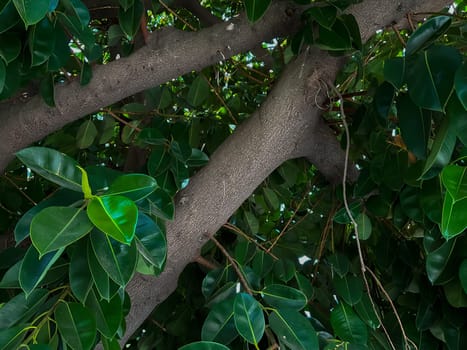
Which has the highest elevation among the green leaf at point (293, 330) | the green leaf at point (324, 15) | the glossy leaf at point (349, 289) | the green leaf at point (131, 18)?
the green leaf at point (324, 15)

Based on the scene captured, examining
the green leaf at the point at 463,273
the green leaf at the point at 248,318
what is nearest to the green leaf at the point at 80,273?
the green leaf at the point at 248,318

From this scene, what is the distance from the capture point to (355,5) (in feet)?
3.33

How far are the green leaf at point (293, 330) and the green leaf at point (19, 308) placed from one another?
34cm

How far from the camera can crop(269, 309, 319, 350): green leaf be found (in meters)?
0.80

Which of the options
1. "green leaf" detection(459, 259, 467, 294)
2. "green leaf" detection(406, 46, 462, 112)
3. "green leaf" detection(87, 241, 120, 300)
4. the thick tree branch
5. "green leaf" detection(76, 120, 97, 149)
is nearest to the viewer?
"green leaf" detection(87, 241, 120, 300)

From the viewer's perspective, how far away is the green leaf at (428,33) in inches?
31.1

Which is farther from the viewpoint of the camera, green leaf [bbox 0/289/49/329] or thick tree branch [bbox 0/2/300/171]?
thick tree branch [bbox 0/2/300/171]

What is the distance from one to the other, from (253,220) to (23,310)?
2.15 feet

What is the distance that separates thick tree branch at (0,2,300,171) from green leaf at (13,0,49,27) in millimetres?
358

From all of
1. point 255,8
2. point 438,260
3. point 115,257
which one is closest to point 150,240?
point 115,257

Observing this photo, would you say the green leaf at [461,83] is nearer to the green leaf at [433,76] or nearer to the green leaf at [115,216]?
the green leaf at [433,76]

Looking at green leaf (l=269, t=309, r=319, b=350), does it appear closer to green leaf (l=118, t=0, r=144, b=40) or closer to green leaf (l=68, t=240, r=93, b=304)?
green leaf (l=68, t=240, r=93, b=304)

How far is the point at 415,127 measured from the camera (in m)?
0.85

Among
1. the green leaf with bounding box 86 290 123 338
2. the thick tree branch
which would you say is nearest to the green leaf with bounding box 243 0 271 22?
the thick tree branch
